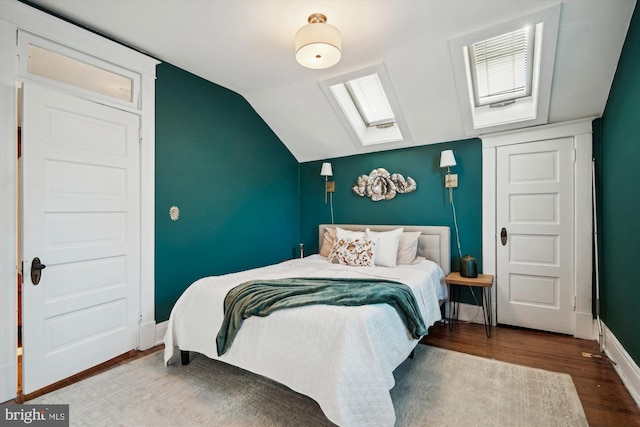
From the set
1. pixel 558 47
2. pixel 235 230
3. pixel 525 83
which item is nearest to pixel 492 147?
pixel 525 83

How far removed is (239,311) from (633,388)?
8.44ft

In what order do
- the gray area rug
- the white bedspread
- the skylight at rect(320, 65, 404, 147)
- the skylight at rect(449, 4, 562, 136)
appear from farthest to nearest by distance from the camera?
the skylight at rect(320, 65, 404, 147) < the skylight at rect(449, 4, 562, 136) < the gray area rug < the white bedspread

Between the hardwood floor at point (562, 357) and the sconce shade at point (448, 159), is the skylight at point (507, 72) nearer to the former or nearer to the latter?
the sconce shade at point (448, 159)

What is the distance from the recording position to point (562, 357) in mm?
2574

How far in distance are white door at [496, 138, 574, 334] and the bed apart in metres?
1.22

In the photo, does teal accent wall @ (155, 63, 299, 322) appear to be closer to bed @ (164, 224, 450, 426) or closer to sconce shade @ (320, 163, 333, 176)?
sconce shade @ (320, 163, 333, 176)

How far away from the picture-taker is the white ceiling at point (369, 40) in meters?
2.15

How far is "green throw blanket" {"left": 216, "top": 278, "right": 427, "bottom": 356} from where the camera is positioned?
1.95 m

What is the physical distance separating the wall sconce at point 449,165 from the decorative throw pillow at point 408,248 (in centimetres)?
68

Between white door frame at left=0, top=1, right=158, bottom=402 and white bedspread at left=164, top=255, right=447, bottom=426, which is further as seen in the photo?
white door frame at left=0, top=1, right=158, bottom=402

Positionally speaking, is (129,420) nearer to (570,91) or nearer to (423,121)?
(423,121)

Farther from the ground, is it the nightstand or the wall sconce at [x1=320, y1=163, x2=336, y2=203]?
the wall sconce at [x1=320, y1=163, x2=336, y2=203]

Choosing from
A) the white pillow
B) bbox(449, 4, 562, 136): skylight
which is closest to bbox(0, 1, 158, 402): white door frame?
the white pillow

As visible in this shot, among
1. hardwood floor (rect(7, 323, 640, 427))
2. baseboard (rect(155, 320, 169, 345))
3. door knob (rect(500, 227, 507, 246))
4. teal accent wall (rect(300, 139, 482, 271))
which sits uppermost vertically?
teal accent wall (rect(300, 139, 482, 271))
